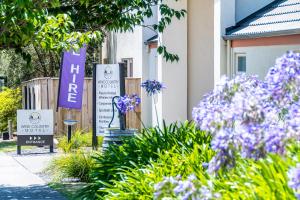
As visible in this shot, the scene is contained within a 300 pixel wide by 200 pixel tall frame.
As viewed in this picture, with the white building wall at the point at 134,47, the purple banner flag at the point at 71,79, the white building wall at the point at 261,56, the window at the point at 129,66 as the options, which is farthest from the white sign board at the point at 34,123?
the white building wall at the point at 261,56

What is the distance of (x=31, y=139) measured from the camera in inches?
787

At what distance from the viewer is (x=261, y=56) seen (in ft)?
45.1

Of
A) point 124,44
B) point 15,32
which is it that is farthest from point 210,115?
point 124,44

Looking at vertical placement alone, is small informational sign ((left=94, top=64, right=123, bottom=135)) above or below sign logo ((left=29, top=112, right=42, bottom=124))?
above

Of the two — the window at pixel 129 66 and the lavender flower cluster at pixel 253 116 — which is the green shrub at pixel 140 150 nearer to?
the lavender flower cluster at pixel 253 116

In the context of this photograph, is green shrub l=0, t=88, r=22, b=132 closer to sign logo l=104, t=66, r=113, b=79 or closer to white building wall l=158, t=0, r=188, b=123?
sign logo l=104, t=66, r=113, b=79

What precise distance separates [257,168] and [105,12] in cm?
732

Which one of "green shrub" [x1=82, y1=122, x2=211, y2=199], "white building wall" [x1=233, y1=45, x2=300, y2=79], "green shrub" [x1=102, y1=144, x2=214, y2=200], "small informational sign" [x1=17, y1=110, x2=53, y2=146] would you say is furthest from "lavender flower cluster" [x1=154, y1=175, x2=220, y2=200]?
"small informational sign" [x1=17, y1=110, x2=53, y2=146]

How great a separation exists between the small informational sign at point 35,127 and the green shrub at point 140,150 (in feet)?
32.0

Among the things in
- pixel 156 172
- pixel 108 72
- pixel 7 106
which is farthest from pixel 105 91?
pixel 7 106

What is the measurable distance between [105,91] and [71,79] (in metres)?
3.59

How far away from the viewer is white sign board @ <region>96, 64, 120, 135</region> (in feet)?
61.3

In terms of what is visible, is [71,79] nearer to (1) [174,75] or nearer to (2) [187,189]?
(1) [174,75]

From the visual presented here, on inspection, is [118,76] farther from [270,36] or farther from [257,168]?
[257,168]
